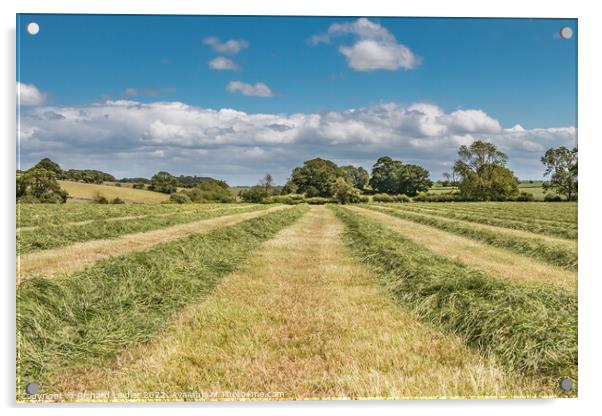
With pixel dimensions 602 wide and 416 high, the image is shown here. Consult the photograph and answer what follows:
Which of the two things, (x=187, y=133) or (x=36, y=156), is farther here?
(x=187, y=133)

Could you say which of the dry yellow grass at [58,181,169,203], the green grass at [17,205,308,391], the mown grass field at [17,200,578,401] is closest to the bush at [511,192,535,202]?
the mown grass field at [17,200,578,401]

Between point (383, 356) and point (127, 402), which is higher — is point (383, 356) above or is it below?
above

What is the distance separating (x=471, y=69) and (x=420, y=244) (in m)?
3.23

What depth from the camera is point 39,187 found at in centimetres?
458

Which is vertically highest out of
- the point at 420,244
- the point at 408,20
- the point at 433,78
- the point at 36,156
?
the point at 408,20

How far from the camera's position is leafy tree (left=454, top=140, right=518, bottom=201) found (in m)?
4.93

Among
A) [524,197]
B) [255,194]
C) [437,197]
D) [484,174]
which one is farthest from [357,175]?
[524,197]

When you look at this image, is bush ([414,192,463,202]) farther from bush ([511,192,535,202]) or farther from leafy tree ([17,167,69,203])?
leafy tree ([17,167,69,203])

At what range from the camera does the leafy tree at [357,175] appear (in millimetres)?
5191

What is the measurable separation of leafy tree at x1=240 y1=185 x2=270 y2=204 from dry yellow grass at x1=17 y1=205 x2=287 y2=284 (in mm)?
307

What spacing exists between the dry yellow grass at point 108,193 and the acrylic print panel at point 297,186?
0.02m

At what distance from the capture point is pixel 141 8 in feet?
15.6
